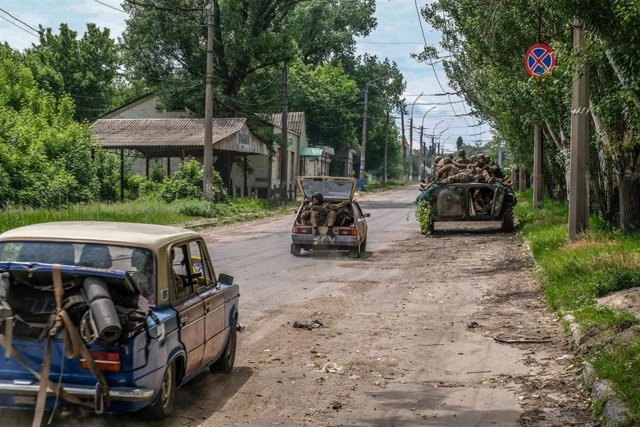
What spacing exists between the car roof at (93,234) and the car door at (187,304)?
23cm

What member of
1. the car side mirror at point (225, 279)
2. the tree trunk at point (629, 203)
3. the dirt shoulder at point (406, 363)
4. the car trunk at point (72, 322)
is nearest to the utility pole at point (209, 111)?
the tree trunk at point (629, 203)

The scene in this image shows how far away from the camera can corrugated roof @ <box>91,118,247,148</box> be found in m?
41.6

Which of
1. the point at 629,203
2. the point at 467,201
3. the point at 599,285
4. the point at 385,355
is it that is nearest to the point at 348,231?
the point at 629,203

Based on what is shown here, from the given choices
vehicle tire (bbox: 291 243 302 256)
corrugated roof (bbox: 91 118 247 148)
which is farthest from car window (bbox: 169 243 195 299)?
corrugated roof (bbox: 91 118 247 148)

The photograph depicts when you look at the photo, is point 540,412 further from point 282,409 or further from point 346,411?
point 282,409

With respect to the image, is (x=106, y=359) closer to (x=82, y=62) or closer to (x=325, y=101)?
(x=82, y=62)

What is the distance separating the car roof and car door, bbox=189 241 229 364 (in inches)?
26.7

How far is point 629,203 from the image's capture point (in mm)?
19328

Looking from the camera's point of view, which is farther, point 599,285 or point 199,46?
point 199,46

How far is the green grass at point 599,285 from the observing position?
27.8 ft

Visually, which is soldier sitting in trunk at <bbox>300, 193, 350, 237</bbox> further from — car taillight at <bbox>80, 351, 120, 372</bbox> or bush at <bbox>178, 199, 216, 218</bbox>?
car taillight at <bbox>80, 351, 120, 372</bbox>

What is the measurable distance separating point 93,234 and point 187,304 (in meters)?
0.99

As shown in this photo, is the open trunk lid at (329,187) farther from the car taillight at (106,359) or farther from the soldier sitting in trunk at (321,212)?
the car taillight at (106,359)

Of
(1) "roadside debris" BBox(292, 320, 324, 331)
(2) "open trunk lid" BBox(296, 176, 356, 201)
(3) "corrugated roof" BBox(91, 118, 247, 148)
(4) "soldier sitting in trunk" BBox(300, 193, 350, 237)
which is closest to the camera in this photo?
(1) "roadside debris" BBox(292, 320, 324, 331)
